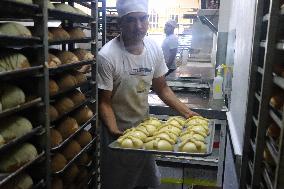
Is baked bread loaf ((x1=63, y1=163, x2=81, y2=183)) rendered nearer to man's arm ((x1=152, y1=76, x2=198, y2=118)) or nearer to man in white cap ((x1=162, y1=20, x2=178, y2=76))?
man's arm ((x1=152, y1=76, x2=198, y2=118))

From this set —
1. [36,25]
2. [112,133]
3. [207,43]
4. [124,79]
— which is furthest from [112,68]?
[207,43]

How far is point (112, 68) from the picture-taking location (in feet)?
7.06

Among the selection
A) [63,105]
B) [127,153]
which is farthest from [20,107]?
[127,153]

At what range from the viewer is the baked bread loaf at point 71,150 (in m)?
1.82

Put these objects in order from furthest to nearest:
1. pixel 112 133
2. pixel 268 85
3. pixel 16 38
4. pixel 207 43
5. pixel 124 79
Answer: pixel 207 43, pixel 124 79, pixel 112 133, pixel 268 85, pixel 16 38

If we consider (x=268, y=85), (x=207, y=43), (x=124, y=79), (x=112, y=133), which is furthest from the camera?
(x=207, y=43)

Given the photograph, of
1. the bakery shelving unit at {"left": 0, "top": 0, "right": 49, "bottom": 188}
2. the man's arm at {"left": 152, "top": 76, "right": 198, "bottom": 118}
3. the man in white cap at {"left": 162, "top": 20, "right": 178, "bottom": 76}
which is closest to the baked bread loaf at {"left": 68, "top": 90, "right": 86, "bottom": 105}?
the bakery shelving unit at {"left": 0, "top": 0, "right": 49, "bottom": 188}

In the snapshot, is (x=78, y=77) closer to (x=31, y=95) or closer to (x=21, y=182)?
(x=31, y=95)

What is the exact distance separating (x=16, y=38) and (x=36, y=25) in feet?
0.69

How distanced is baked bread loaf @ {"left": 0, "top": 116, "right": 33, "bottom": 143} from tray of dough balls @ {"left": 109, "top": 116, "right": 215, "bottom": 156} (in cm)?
53

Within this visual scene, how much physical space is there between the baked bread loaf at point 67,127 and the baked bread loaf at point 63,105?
0.08 meters

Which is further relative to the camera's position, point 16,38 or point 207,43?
point 207,43

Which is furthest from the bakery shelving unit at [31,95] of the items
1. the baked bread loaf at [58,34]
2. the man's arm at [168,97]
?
the man's arm at [168,97]

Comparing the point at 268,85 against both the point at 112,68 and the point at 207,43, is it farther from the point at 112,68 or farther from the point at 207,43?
the point at 207,43
